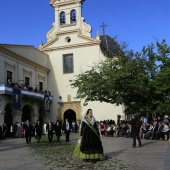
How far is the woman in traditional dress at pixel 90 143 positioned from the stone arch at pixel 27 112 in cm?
2154

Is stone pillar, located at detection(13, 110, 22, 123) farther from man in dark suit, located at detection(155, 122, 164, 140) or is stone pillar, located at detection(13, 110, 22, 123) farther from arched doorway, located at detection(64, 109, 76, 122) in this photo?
man in dark suit, located at detection(155, 122, 164, 140)

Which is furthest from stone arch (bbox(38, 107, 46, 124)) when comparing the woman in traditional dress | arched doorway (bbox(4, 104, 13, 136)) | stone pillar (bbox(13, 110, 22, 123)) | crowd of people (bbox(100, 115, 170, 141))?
the woman in traditional dress

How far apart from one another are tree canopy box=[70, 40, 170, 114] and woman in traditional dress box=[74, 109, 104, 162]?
1377 cm

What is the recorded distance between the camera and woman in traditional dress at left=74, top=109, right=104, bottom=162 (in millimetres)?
10242

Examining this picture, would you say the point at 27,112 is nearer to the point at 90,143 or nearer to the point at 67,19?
the point at 67,19

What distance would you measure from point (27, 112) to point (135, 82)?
13.1 meters

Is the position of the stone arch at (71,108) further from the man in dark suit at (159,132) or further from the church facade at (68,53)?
the man in dark suit at (159,132)

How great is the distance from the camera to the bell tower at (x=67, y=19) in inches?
1414

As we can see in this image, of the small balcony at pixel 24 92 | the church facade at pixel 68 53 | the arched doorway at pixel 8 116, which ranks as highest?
the church facade at pixel 68 53

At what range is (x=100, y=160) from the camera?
10539 millimetres

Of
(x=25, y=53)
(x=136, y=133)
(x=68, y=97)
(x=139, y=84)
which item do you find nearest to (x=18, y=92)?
(x=25, y=53)

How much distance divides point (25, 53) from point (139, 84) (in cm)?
1386

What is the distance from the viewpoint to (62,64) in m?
36.0

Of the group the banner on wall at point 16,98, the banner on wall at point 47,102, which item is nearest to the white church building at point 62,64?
the banner on wall at point 47,102
